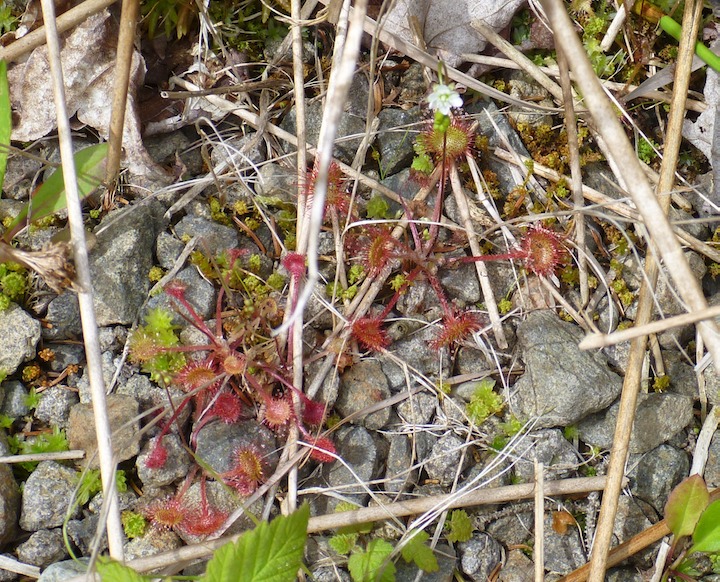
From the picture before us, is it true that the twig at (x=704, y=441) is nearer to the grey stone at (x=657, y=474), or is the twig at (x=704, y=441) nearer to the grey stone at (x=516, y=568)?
the grey stone at (x=657, y=474)

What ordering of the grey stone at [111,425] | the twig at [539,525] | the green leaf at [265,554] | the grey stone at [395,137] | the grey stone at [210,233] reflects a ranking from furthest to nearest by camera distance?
the grey stone at [395,137], the grey stone at [210,233], the grey stone at [111,425], the twig at [539,525], the green leaf at [265,554]

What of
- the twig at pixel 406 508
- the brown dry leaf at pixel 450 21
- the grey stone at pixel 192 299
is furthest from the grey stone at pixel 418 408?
the brown dry leaf at pixel 450 21

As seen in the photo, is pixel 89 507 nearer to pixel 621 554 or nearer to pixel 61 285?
pixel 61 285

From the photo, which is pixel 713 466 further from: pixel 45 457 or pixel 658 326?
pixel 45 457

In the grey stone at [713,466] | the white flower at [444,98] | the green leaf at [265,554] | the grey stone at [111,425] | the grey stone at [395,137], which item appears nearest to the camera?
the green leaf at [265,554]

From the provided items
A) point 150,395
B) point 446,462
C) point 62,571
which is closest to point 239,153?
point 150,395

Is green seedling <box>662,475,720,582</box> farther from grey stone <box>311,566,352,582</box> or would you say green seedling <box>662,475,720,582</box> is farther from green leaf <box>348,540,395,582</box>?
grey stone <box>311,566,352,582</box>

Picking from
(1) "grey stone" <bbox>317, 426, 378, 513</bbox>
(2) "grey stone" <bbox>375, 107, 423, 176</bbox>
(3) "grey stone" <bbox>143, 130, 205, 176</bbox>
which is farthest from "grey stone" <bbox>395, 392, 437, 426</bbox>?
(3) "grey stone" <bbox>143, 130, 205, 176</bbox>

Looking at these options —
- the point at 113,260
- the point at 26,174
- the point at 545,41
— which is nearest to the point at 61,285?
the point at 113,260
